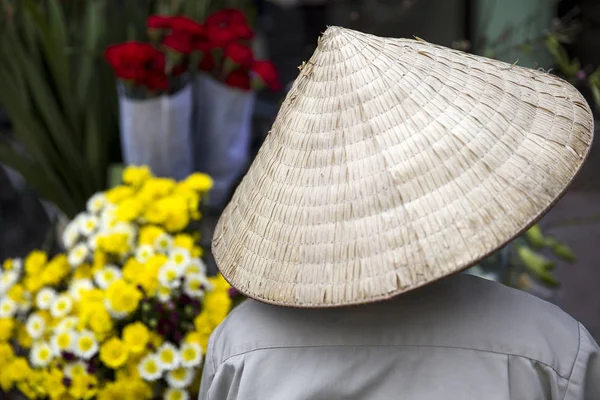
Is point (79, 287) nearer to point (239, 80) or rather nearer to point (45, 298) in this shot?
point (45, 298)

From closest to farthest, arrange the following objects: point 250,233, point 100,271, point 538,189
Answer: point 538,189 < point 250,233 < point 100,271

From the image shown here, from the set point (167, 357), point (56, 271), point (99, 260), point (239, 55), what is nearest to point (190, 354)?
point (167, 357)

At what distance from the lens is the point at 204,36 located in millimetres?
2189

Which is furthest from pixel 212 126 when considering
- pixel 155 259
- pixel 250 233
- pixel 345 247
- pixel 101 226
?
pixel 345 247

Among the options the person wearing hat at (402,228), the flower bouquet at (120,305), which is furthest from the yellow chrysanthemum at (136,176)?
the person wearing hat at (402,228)

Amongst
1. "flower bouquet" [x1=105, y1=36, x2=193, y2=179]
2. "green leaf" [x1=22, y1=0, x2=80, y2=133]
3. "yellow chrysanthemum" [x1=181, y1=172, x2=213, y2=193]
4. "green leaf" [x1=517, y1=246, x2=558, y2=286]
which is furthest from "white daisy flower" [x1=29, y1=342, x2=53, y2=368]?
"green leaf" [x1=517, y1=246, x2=558, y2=286]

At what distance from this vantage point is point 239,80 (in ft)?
7.71

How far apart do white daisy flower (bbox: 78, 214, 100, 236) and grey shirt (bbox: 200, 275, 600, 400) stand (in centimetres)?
104

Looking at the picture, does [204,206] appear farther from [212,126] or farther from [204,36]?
[204,36]

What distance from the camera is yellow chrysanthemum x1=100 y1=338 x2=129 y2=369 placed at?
1.70 m

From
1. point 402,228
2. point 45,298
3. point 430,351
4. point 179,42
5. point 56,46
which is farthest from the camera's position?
point 56,46

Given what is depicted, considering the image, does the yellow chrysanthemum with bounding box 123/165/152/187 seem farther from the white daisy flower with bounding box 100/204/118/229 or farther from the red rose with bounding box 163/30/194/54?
the red rose with bounding box 163/30/194/54

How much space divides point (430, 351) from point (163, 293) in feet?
3.01

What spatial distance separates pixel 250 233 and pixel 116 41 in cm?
168
